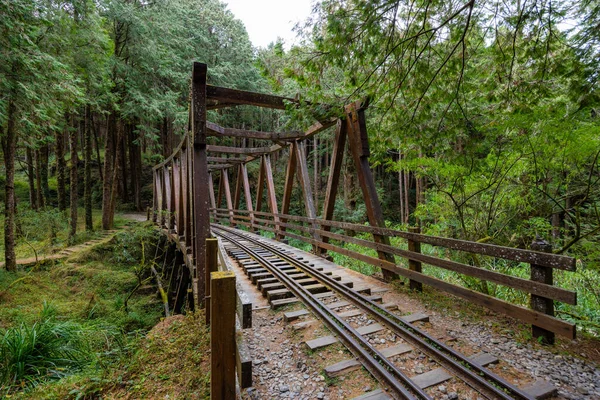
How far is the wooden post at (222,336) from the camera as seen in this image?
73.8 inches

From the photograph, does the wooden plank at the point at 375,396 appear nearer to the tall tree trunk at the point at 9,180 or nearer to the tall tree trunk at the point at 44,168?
the tall tree trunk at the point at 9,180

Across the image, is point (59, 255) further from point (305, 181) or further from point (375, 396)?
point (375, 396)

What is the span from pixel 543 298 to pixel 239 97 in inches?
229

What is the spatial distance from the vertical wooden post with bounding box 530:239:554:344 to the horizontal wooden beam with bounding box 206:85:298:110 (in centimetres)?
443

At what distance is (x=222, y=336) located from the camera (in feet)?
6.36

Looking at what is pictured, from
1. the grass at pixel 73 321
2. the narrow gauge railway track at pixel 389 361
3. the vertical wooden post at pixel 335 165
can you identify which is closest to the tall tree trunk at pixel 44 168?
the grass at pixel 73 321

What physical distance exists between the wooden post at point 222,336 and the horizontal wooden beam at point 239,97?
4.32 meters

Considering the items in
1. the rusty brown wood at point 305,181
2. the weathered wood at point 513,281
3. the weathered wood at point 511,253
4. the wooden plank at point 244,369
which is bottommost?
the wooden plank at point 244,369

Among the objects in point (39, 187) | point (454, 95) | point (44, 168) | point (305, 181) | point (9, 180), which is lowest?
point (305, 181)

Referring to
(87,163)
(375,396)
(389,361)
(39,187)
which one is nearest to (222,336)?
(375,396)

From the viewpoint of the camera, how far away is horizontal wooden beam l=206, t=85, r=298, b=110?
18.3 feet

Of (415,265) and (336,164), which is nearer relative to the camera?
(415,265)

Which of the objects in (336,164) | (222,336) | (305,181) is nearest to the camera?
(222,336)

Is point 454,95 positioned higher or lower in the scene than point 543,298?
higher
